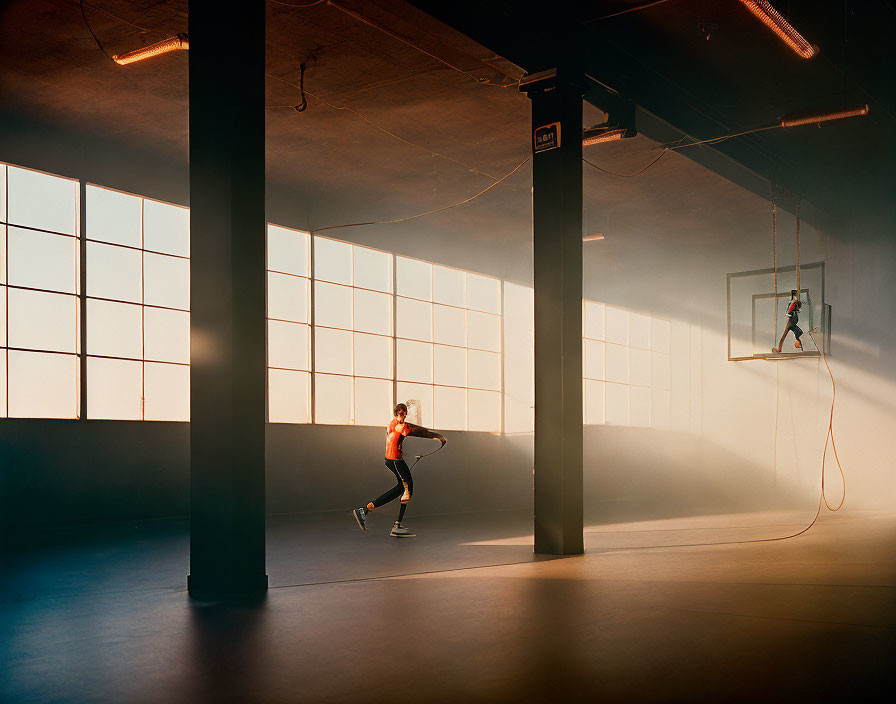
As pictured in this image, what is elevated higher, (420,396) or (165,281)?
(165,281)

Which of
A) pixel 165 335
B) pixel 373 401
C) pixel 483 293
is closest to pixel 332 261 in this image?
pixel 373 401

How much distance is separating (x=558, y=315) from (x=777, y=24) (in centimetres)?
355

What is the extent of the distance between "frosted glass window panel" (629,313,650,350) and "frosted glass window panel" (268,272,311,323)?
10.7 meters

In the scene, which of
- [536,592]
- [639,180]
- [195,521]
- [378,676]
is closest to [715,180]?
[639,180]

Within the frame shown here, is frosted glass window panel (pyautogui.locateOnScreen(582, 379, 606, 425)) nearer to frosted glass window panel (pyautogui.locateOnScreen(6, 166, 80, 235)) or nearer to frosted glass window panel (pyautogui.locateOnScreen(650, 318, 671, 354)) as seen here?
frosted glass window panel (pyautogui.locateOnScreen(650, 318, 671, 354))

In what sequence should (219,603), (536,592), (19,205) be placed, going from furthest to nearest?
(19,205), (536,592), (219,603)

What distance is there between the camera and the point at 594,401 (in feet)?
74.0

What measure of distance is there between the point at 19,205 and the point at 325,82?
14.9 feet

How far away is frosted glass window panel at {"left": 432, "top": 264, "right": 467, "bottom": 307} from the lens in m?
18.2

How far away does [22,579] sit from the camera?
24.8ft

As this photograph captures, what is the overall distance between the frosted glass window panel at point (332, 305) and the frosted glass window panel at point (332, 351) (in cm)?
15

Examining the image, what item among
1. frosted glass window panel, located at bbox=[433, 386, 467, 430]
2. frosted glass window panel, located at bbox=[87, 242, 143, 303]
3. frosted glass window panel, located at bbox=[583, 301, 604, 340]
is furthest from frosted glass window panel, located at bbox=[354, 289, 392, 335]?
frosted glass window panel, located at bbox=[583, 301, 604, 340]

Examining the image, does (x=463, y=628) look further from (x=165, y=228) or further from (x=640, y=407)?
(x=640, y=407)

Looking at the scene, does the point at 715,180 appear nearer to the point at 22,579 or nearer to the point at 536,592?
the point at 536,592
